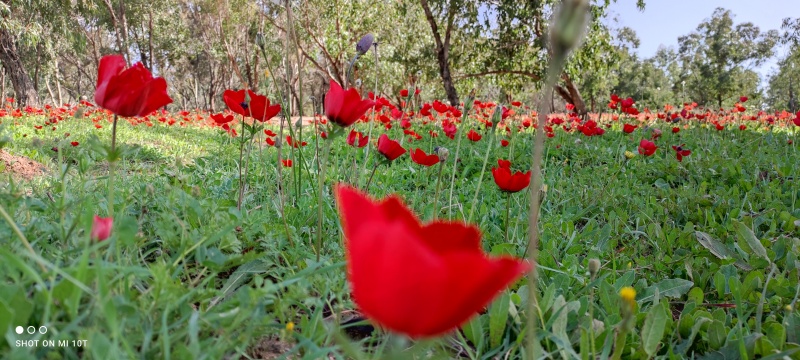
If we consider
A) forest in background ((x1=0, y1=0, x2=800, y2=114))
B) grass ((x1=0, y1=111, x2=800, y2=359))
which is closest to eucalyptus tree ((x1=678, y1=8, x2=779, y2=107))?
forest in background ((x1=0, y1=0, x2=800, y2=114))

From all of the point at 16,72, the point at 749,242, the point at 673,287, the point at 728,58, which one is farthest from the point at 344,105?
the point at 728,58

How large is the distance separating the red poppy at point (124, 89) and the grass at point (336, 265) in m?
0.07

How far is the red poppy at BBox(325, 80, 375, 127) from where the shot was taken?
3.30 ft

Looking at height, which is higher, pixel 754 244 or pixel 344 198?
pixel 344 198

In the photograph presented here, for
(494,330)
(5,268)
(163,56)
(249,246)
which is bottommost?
(494,330)

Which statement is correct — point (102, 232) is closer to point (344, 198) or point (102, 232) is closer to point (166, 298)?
point (166, 298)

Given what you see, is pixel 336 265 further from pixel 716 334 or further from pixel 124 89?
pixel 716 334

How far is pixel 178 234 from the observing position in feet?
3.67

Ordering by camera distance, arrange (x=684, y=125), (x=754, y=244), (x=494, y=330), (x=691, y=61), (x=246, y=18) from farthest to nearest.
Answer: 1. (x=691, y=61)
2. (x=246, y=18)
3. (x=684, y=125)
4. (x=754, y=244)
5. (x=494, y=330)

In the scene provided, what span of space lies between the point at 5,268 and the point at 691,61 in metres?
37.0

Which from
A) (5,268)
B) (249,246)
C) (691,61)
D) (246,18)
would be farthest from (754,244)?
(691,61)

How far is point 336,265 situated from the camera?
847 millimetres

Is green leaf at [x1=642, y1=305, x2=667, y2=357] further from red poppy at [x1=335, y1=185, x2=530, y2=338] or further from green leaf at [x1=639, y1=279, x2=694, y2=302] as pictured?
red poppy at [x1=335, y1=185, x2=530, y2=338]

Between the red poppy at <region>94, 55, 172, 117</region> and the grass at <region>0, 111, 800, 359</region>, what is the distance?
0.22 feet
